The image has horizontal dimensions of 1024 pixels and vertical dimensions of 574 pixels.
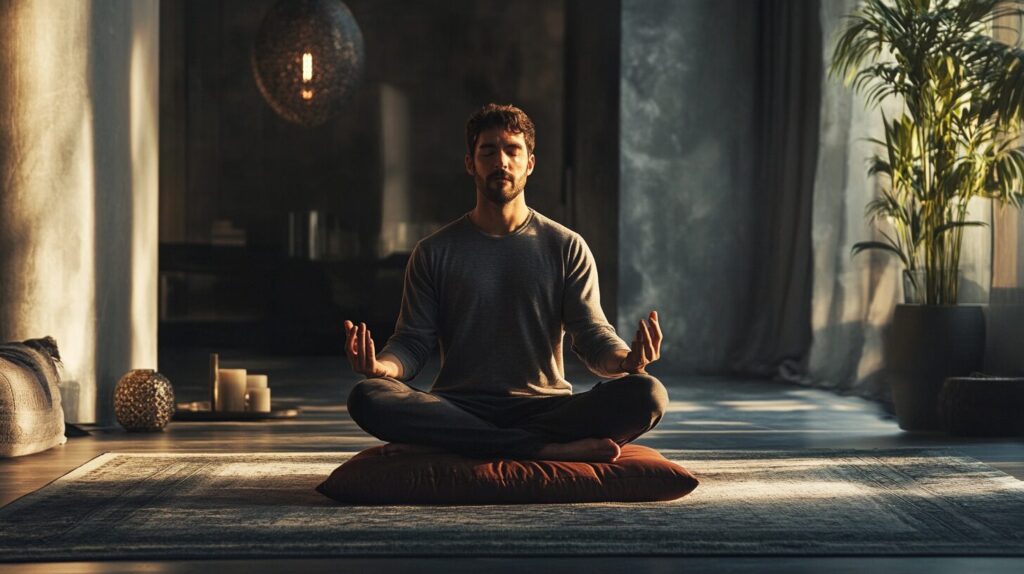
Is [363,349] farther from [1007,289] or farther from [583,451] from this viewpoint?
[1007,289]

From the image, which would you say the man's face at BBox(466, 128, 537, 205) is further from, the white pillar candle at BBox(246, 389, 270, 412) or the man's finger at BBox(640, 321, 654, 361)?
the white pillar candle at BBox(246, 389, 270, 412)

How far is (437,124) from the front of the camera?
8.86 metres

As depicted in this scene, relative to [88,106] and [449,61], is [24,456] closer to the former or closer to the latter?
[88,106]

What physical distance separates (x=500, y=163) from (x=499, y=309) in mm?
348

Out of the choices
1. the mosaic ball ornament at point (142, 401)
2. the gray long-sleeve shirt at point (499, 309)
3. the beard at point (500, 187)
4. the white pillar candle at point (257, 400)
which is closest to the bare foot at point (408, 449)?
the gray long-sleeve shirt at point (499, 309)

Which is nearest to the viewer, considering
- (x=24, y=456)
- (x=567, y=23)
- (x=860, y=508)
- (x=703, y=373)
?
(x=860, y=508)

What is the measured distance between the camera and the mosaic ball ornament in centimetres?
463

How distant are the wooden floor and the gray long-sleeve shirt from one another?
831mm

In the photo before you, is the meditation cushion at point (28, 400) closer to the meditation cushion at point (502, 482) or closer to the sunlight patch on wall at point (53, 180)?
the sunlight patch on wall at point (53, 180)

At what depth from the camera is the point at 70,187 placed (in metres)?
4.66

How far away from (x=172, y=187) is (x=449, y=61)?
192 centimetres

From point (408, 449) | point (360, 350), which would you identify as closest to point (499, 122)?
point (360, 350)

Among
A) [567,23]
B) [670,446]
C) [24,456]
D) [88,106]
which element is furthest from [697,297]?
[24,456]

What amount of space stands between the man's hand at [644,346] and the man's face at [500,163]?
0.53 meters
